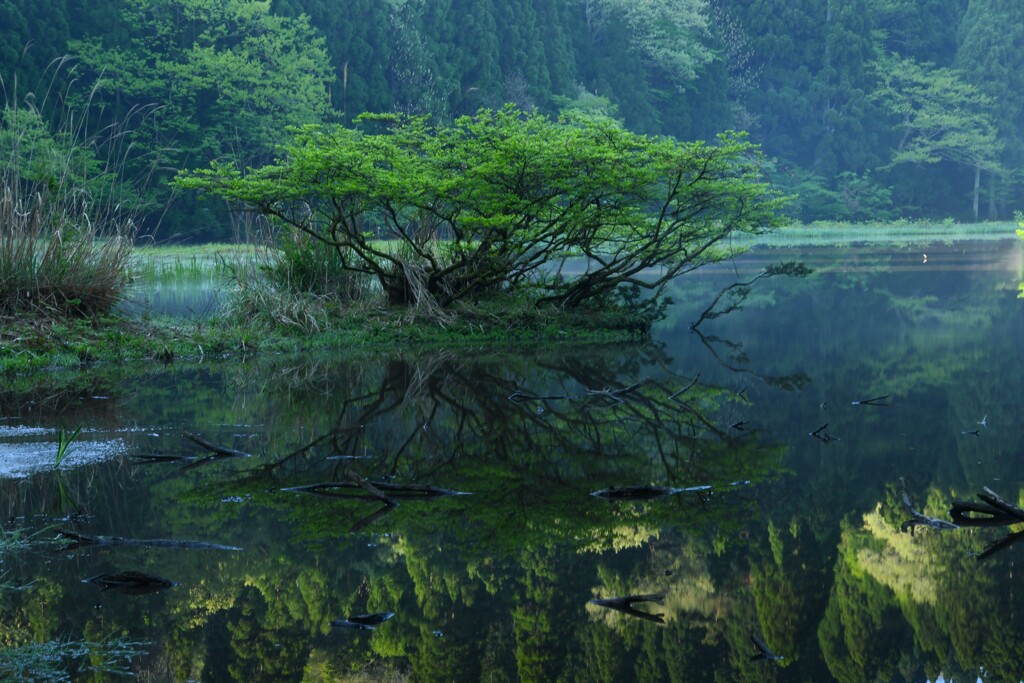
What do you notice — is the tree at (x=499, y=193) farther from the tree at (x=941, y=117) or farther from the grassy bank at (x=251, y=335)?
the tree at (x=941, y=117)

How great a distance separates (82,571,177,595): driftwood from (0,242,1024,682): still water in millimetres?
11

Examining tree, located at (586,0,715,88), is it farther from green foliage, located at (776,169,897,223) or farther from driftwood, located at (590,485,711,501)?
driftwood, located at (590,485,711,501)

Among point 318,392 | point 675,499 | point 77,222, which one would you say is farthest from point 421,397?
point 77,222

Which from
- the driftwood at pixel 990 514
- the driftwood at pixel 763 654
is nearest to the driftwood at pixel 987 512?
the driftwood at pixel 990 514

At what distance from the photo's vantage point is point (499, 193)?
13484mm

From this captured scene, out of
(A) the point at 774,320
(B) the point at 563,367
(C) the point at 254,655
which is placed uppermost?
(C) the point at 254,655

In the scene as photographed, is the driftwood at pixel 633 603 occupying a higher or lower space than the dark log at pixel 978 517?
higher

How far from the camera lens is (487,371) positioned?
11.1 meters

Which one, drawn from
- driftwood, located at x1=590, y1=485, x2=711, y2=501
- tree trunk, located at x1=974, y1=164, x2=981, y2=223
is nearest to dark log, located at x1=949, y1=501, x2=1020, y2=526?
driftwood, located at x1=590, y1=485, x2=711, y2=501

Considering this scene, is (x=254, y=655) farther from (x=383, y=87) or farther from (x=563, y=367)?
(x=383, y=87)

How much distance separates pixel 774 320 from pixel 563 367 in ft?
23.9

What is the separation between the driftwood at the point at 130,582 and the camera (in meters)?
4.57

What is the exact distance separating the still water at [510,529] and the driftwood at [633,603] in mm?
15

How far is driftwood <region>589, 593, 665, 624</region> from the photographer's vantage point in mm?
4301
